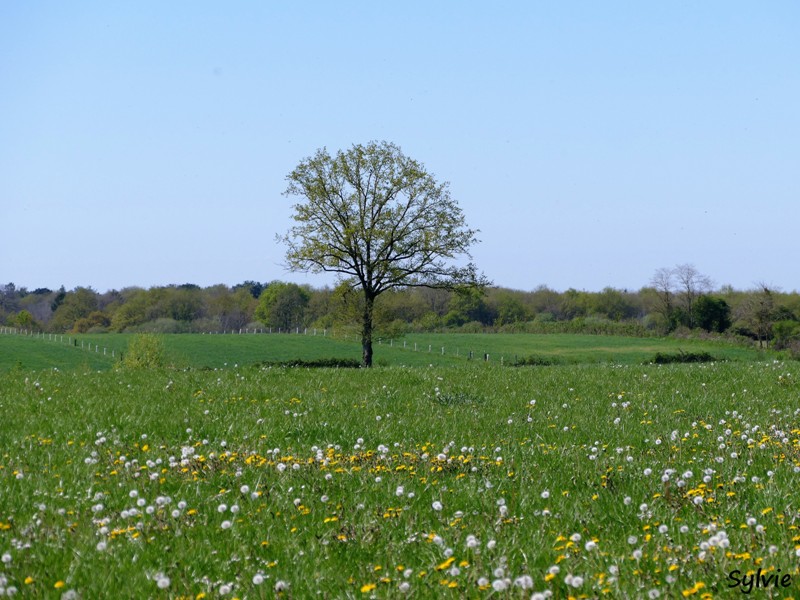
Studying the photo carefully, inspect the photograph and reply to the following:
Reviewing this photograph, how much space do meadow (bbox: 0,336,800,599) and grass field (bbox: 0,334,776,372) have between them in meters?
58.0

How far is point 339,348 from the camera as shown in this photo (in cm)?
8662

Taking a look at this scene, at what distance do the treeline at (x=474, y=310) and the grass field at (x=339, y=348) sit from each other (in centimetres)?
486

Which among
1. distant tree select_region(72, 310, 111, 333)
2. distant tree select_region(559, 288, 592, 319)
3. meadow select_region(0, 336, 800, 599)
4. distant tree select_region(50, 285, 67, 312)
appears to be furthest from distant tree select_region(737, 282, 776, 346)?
distant tree select_region(50, 285, 67, 312)

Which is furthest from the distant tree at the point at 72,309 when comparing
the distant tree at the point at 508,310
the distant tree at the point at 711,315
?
the distant tree at the point at 711,315

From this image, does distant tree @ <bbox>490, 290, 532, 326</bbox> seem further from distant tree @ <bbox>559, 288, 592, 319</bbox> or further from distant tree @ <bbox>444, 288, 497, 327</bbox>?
distant tree @ <bbox>559, 288, 592, 319</bbox>

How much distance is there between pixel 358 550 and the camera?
5070mm

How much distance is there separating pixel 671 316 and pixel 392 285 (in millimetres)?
68664

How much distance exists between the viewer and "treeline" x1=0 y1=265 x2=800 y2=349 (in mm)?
89375

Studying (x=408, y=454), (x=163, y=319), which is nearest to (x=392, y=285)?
(x=408, y=454)

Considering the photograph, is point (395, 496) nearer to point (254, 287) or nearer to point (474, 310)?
point (474, 310)

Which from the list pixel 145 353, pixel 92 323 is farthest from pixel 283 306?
pixel 145 353

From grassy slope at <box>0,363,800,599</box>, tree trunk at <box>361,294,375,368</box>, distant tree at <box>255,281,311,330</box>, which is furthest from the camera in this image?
distant tree at <box>255,281,311,330</box>

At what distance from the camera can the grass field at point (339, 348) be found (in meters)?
72.2

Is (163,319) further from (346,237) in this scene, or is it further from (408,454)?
(408,454)
